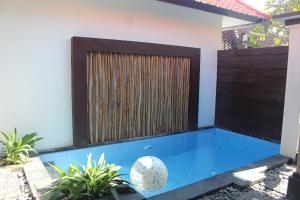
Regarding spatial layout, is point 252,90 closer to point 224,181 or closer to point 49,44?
point 224,181

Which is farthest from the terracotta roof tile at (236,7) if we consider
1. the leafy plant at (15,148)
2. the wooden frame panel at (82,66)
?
the leafy plant at (15,148)

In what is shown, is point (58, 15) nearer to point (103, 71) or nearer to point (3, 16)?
point (3, 16)

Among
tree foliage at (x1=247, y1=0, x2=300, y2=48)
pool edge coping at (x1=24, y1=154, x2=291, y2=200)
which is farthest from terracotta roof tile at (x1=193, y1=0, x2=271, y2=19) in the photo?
tree foliage at (x1=247, y1=0, x2=300, y2=48)

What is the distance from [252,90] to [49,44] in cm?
463

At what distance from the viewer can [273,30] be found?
15781mm

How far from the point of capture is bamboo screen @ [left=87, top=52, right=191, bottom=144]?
5246 mm

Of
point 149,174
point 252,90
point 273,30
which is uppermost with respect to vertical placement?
point 273,30

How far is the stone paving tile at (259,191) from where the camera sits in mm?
3219

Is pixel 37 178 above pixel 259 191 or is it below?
above

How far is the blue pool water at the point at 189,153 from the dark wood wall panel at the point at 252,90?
0.31 m

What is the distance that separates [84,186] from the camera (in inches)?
116

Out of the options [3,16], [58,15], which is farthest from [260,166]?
[3,16]

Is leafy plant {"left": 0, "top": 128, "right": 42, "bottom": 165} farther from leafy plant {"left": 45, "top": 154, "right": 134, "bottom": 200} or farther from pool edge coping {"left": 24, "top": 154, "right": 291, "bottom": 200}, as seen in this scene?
leafy plant {"left": 45, "top": 154, "right": 134, "bottom": 200}

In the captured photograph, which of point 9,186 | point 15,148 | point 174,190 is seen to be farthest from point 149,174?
point 15,148
